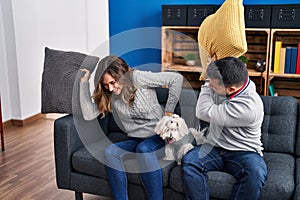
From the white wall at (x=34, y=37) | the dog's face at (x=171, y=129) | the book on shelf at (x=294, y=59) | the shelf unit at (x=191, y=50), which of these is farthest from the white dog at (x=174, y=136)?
the white wall at (x=34, y=37)

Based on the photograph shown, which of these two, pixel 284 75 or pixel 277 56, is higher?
pixel 277 56

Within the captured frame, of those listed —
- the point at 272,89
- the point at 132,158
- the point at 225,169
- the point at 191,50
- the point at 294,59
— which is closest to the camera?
the point at 225,169

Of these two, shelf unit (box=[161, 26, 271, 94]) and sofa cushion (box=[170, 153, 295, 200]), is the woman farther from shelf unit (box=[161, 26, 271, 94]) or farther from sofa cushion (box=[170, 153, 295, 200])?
shelf unit (box=[161, 26, 271, 94])

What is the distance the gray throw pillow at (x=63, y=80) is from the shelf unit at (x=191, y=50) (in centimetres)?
142

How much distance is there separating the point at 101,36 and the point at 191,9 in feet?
3.76

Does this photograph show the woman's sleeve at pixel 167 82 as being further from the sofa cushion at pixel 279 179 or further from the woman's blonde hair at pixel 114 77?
the sofa cushion at pixel 279 179

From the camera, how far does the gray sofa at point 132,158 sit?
1941 millimetres

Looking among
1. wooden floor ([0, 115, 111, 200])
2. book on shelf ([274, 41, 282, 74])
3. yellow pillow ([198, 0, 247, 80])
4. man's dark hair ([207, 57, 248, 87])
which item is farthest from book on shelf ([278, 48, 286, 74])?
wooden floor ([0, 115, 111, 200])

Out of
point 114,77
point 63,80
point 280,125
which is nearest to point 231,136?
point 280,125

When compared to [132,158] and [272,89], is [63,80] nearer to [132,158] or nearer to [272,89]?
[132,158]

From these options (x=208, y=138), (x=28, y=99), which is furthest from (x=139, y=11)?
(x=208, y=138)

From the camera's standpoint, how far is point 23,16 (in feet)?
12.5

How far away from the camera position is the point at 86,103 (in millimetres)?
2168

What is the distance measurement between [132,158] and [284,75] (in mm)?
1840
